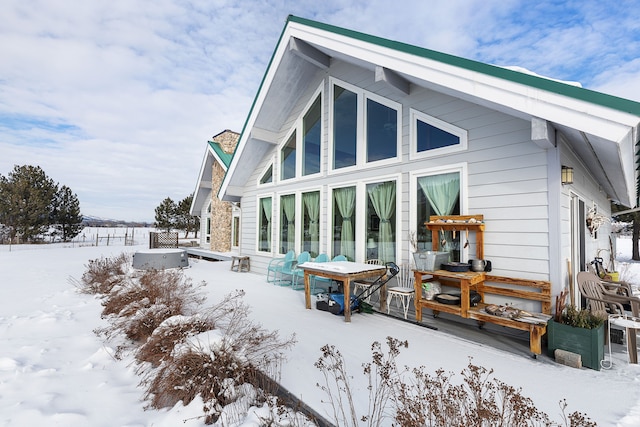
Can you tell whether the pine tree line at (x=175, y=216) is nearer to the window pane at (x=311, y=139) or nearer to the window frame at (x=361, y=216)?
the window pane at (x=311, y=139)

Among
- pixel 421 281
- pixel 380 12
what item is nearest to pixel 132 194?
pixel 380 12

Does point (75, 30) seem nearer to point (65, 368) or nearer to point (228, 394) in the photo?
point (65, 368)

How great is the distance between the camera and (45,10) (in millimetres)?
6734

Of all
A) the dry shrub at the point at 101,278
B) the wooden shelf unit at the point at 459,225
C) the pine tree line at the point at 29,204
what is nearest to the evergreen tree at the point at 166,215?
the pine tree line at the point at 29,204

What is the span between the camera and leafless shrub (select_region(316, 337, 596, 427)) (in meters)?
1.44

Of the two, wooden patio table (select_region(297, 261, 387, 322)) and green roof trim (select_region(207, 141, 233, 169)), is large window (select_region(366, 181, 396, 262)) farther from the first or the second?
green roof trim (select_region(207, 141, 233, 169))

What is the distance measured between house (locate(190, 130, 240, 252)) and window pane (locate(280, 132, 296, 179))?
16.2 feet

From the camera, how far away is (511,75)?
10.6 feet

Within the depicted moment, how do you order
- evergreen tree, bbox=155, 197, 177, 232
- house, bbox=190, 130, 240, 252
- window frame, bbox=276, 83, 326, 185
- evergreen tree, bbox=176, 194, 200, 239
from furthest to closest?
1. evergreen tree, bbox=176, 194, 200, 239
2. evergreen tree, bbox=155, 197, 177, 232
3. house, bbox=190, 130, 240, 252
4. window frame, bbox=276, 83, 326, 185

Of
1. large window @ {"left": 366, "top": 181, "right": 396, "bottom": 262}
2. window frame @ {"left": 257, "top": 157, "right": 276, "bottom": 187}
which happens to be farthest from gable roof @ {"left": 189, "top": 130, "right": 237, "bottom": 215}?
large window @ {"left": 366, "top": 181, "right": 396, "bottom": 262}

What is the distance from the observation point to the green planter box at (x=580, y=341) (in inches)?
113

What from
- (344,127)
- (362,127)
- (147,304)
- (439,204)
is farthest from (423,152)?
(147,304)

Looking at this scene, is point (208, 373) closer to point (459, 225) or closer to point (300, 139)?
point (459, 225)

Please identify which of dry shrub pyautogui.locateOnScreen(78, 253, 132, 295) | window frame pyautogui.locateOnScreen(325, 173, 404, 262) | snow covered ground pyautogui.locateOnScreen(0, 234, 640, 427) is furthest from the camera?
dry shrub pyautogui.locateOnScreen(78, 253, 132, 295)
